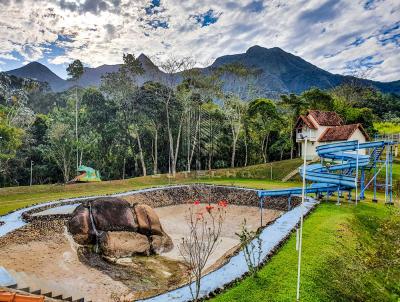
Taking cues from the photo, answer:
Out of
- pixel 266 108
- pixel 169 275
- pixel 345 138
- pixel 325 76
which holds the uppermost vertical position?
pixel 325 76

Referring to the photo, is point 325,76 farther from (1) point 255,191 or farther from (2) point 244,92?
(1) point 255,191

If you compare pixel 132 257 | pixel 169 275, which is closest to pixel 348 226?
pixel 169 275

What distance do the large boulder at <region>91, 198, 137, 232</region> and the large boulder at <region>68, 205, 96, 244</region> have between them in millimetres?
410

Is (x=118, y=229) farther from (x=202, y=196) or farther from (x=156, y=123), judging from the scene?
(x=156, y=123)

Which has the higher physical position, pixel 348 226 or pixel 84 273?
pixel 348 226

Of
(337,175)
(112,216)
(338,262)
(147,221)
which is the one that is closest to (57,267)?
(112,216)

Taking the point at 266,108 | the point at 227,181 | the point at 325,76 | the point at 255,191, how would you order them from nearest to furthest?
the point at 255,191, the point at 227,181, the point at 266,108, the point at 325,76

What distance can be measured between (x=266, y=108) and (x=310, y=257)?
37127 mm

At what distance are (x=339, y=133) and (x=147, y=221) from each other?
2820 cm

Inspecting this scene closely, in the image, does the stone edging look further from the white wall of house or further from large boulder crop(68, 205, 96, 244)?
the white wall of house

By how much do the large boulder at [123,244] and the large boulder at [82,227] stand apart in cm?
85

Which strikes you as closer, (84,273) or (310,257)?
(310,257)

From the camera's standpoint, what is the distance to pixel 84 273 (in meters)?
14.9

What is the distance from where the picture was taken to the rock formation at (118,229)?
1761cm
